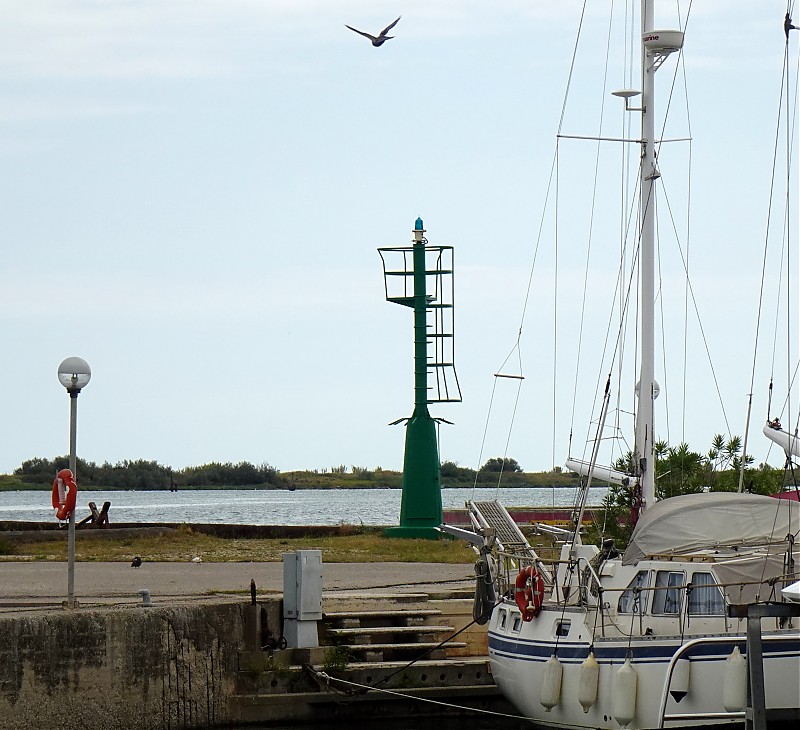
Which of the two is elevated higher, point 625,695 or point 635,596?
point 635,596

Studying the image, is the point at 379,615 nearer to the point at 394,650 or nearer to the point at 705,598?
the point at 394,650

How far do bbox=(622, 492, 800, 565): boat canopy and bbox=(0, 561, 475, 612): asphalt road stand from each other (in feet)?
20.3

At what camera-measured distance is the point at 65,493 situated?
20.9m

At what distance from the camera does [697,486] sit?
2972cm

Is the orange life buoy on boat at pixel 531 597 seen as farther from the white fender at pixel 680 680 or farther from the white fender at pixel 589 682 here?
the white fender at pixel 680 680

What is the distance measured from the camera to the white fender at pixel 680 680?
673 inches

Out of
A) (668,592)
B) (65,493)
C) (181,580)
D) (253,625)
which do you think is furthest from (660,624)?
(181,580)

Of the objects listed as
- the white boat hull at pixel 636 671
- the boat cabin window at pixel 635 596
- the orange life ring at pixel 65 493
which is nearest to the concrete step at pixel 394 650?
the white boat hull at pixel 636 671

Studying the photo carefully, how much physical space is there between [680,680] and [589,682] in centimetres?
140

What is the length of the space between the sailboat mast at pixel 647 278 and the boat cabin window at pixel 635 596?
4432mm

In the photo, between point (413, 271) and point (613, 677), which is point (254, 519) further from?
point (613, 677)

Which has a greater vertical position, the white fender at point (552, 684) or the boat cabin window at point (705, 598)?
the boat cabin window at point (705, 598)

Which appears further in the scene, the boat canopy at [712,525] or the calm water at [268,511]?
the calm water at [268,511]

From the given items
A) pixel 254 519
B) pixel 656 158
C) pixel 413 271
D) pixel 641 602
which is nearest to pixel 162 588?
pixel 641 602
